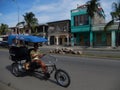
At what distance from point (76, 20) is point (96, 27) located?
6.14 m

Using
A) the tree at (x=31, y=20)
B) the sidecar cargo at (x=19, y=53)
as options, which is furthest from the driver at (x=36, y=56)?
the tree at (x=31, y=20)

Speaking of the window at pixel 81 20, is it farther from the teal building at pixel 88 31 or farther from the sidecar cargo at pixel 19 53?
the sidecar cargo at pixel 19 53

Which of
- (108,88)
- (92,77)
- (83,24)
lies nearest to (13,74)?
(92,77)

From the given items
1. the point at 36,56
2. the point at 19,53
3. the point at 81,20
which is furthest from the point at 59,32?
the point at 36,56

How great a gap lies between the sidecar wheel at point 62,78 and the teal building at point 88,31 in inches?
1437

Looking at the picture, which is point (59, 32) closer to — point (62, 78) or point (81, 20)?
point (81, 20)

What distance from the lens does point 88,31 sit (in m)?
48.5

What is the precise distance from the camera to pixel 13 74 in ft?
34.8

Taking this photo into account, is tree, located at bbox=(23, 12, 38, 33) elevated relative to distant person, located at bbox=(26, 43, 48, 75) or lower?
elevated

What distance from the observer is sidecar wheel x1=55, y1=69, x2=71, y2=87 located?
8.03 meters

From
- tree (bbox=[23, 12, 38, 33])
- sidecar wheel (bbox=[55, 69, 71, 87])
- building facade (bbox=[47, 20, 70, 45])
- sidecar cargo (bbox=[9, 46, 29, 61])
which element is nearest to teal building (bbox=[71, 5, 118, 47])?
building facade (bbox=[47, 20, 70, 45])

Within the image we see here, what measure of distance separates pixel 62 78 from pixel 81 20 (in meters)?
42.5

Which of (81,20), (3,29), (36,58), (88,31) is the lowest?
(36,58)

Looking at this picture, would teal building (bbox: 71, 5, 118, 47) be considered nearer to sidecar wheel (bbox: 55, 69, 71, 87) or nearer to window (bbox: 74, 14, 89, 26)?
window (bbox: 74, 14, 89, 26)
